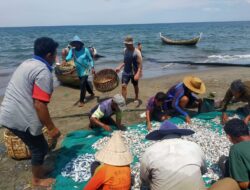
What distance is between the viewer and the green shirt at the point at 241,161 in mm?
3566

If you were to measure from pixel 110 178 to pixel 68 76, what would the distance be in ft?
29.4

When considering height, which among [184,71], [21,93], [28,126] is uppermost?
[21,93]

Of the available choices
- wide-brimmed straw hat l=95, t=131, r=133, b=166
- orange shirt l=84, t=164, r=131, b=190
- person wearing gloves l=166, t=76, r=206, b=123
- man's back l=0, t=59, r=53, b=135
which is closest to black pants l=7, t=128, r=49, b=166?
man's back l=0, t=59, r=53, b=135

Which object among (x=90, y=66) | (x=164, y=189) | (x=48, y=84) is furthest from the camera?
(x=90, y=66)

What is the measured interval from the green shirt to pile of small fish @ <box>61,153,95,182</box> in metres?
2.20

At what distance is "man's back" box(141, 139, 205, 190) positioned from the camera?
3.42m

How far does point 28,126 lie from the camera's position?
4.33 metres

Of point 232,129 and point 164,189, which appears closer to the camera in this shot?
point 164,189

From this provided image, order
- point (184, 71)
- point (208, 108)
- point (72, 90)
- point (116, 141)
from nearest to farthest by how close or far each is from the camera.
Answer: point (116, 141) → point (208, 108) → point (72, 90) → point (184, 71)

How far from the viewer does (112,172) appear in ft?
11.5

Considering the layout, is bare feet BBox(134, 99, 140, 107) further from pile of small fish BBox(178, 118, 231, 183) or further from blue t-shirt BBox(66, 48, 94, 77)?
pile of small fish BBox(178, 118, 231, 183)

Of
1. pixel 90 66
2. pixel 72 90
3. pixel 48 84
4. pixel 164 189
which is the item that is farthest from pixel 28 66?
pixel 72 90

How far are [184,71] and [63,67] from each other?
7.19 m

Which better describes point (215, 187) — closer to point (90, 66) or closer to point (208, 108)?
point (208, 108)
